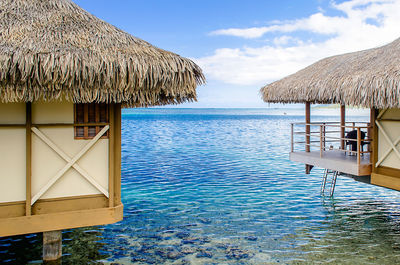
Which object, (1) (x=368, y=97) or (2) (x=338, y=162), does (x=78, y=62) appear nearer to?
(1) (x=368, y=97)

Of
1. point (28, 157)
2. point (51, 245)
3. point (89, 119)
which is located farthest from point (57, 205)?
point (89, 119)

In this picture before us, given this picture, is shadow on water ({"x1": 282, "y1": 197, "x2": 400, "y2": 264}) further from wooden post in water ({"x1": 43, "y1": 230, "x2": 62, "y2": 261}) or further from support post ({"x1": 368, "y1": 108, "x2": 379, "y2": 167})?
wooden post in water ({"x1": 43, "y1": 230, "x2": 62, "y2": 261})

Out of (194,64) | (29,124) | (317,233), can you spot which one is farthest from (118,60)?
(317,233)

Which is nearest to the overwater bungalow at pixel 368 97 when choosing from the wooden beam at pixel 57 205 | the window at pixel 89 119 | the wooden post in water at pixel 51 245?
the window at pixel 89 119

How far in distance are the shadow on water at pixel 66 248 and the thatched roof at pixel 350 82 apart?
17.6 feet

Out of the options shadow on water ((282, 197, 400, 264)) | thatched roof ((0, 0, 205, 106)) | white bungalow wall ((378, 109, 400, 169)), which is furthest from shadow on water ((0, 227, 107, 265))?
white bungalow wall ((378, 109, 400, 169))

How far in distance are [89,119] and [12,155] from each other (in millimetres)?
1051

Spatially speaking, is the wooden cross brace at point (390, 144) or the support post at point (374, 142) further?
the support post at point (374, 142)

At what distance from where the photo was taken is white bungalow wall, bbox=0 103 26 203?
4492 millimetres

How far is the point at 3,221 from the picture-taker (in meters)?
4.46

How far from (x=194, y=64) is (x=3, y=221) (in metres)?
3.19

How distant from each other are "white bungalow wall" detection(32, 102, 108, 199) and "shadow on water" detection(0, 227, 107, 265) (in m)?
1.86

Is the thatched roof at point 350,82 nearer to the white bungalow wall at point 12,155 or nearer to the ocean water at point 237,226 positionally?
the ocean water at point 237,226

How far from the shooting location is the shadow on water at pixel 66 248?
19.8 ft
